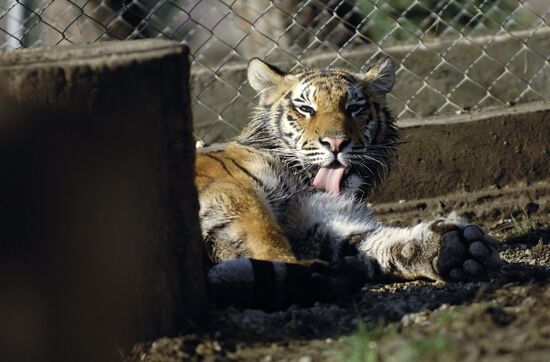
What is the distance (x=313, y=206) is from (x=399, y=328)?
191cm

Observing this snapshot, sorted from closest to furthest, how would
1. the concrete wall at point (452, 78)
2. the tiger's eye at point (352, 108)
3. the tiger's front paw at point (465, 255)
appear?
the tiger's front paw at point (465, 255)
the tiger's eye at point (352, 108)
the concrete wall at point (452, 78)

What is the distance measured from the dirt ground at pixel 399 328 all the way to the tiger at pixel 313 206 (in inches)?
4.4

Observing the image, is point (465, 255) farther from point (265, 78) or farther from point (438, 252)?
point (265, 78)

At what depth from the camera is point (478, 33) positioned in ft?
23.7

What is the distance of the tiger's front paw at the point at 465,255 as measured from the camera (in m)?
4.24

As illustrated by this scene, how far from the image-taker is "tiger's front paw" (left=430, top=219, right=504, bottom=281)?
4242mm

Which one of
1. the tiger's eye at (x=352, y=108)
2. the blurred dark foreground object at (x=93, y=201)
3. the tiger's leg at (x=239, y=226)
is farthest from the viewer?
the tiger's eye at (x=352, y=108)

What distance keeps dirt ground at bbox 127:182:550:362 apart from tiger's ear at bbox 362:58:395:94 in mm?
1530

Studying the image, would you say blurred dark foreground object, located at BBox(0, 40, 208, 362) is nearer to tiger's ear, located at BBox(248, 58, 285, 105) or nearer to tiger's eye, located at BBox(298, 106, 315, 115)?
tiger's eye, located at BBox(298, 106, 315, 115)

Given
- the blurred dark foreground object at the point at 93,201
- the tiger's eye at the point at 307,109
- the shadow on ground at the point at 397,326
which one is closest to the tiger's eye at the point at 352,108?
the tiger's eye at the point at 307,109

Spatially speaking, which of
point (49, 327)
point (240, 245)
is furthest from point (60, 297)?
point (240, 245)

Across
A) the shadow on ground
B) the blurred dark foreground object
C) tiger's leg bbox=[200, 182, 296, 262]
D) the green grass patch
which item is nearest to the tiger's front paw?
the shadow on ground

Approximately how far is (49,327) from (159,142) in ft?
2.16

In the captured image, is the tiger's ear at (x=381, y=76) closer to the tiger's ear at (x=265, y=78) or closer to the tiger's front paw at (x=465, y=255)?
the tiger's ear at (x=265, y=78)
